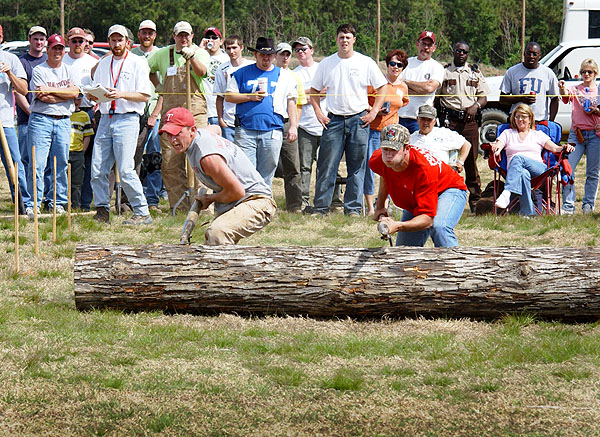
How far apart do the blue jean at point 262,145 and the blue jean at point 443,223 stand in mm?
3518

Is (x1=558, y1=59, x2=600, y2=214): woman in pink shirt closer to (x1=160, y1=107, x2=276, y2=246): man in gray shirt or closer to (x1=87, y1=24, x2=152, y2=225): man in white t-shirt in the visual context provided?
(x1=87, y1=24, x2=152, y2=225): man in white t-shirt

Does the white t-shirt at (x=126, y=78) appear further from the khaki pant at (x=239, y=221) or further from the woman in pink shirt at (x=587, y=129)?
the woman in pink shirt at (x=587, y=129)

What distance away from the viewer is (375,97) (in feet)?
35.7

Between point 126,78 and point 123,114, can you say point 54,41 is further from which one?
point 123,114

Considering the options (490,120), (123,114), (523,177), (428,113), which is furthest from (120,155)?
(490,120)

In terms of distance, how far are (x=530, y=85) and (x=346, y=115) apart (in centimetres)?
260

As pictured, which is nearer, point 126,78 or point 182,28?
point 126,78

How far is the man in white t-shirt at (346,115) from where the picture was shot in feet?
35.2

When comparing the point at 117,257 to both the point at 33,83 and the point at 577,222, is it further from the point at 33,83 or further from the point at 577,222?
the point at 577,222

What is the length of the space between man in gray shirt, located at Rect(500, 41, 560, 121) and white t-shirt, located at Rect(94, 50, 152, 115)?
4515 mm

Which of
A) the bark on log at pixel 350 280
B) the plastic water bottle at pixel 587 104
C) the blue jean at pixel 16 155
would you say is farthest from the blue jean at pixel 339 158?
the bark on log at pixel 350 280

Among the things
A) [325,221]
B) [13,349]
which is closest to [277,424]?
[13,349]

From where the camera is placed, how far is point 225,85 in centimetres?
1089

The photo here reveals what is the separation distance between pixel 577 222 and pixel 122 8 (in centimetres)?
2796
